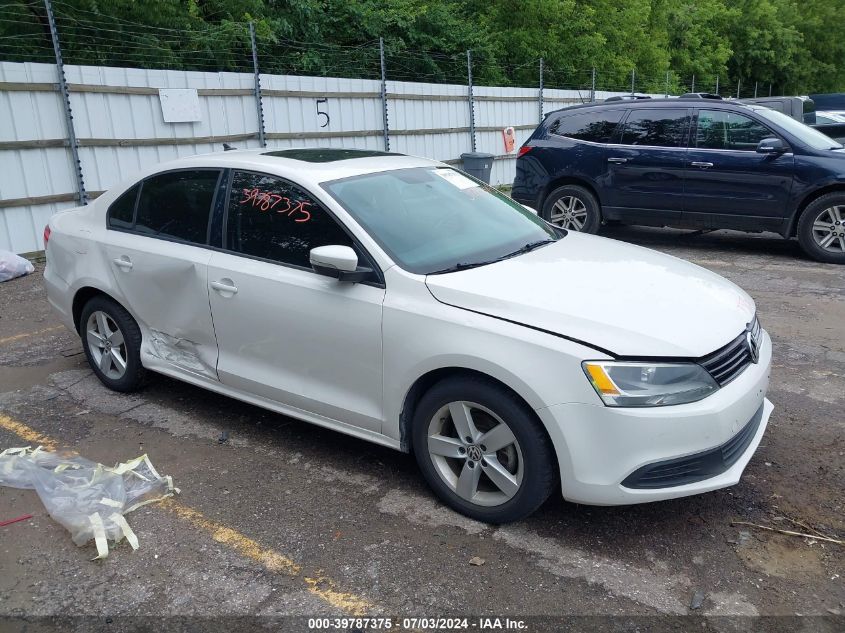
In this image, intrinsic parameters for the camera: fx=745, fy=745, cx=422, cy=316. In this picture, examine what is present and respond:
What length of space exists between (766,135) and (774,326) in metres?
3.26

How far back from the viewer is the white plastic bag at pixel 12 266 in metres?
8.09

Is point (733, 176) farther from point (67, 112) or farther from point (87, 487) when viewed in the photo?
point (67, 112)

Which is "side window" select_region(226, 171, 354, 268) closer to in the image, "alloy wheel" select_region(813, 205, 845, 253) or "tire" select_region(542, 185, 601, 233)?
"tire" select_region(542, 185, 601, 233)

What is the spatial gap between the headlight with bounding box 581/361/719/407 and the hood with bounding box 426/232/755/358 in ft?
0.20

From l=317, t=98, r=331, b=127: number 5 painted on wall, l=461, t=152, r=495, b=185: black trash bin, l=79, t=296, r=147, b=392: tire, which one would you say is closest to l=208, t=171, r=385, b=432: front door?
l=79, t=296, r=147, b=392: tire

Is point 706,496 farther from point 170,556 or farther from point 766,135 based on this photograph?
point 766,135

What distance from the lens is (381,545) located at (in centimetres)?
326

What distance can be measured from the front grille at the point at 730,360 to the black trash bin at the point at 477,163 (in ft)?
37.9

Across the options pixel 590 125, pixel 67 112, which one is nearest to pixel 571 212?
pixel 590 125

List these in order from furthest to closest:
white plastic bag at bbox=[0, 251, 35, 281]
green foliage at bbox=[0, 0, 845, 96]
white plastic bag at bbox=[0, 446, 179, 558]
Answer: green foliage at bbox=[0, 0, 845, 96], white plastic bag at bbox=[0, 251, 35, 281], white plastic bag at bbox=[0, 446, 179, 558]

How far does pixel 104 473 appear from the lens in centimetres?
378

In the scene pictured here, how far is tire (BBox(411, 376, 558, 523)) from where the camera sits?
3121 mm

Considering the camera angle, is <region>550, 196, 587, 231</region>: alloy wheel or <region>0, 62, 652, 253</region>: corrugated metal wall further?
<region>550, 196, 587, 231</region>: alloy wheel

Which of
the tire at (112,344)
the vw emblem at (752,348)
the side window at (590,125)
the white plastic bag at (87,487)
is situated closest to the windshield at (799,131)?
the side window at (590,125)
